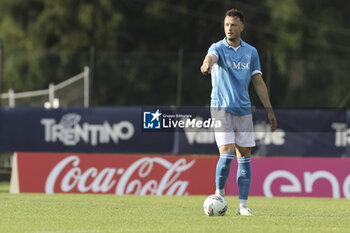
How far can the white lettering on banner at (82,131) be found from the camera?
61.4ft

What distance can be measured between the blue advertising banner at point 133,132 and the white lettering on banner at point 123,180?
2885mm

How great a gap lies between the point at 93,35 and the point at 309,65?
723 inches

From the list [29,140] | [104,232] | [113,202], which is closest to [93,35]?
[29,140]

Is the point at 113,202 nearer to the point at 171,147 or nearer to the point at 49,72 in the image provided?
the point at 171,147

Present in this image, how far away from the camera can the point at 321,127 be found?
1862 centimetres

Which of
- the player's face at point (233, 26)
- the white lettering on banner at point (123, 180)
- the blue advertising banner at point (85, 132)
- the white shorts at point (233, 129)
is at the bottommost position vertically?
the white lettering on banner at point (123, 180)

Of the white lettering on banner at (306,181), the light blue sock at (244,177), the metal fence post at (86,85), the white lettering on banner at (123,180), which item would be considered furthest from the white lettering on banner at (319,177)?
the metal fence post at (86,85)

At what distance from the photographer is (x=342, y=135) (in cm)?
1822

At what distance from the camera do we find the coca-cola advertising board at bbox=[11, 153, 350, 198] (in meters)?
15.3

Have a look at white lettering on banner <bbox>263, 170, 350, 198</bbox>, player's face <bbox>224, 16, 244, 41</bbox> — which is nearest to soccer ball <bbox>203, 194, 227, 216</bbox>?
player's face <bbox>224, 16, 244, 41</bbox>

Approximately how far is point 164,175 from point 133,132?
3.36 m

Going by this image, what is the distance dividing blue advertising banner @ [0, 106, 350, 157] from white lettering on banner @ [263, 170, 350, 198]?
3.00 metres

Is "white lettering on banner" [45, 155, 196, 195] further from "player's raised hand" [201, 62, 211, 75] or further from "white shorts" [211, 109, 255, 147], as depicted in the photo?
"player's raised hand" [201, 62, 211, 75]

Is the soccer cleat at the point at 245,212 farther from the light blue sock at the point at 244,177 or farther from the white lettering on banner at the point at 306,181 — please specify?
the white lettering on banner at the point at 306,181
